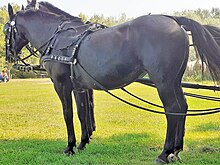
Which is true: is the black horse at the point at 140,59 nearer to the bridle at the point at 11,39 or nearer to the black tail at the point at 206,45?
the black tail at the point at 206,45

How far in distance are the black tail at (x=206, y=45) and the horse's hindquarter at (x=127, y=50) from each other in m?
0.29

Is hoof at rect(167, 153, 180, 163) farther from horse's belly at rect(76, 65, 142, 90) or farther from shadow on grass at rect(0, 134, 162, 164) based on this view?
horse's belly at rect(76, 65, 142, 90)

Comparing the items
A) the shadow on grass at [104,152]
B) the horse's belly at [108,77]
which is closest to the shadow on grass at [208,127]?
the shadow on grass at [104,152]

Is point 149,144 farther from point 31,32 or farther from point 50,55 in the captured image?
point 31,32

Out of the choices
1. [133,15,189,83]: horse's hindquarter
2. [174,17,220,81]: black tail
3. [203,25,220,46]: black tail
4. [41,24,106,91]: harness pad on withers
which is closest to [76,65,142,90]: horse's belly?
[41,24,106,91]: harness pad on withers

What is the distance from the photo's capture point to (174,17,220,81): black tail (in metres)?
4.61

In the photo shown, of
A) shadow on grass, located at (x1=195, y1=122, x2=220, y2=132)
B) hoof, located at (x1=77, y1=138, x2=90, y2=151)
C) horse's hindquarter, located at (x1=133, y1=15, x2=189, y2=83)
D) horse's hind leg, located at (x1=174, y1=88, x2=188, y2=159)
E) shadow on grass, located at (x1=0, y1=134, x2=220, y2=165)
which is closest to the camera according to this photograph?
horse's hindquarter, located at (x1=133, y1=15, x2=189, y2=83)

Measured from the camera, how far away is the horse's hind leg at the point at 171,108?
4.48m

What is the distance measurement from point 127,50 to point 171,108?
0.88m

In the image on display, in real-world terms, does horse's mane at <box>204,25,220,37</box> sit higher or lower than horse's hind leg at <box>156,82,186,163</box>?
higher

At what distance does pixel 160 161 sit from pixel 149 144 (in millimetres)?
1219

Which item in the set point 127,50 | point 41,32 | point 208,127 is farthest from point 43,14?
point 208,127

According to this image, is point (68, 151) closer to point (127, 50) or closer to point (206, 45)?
point (127, 50)

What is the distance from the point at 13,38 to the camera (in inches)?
239
